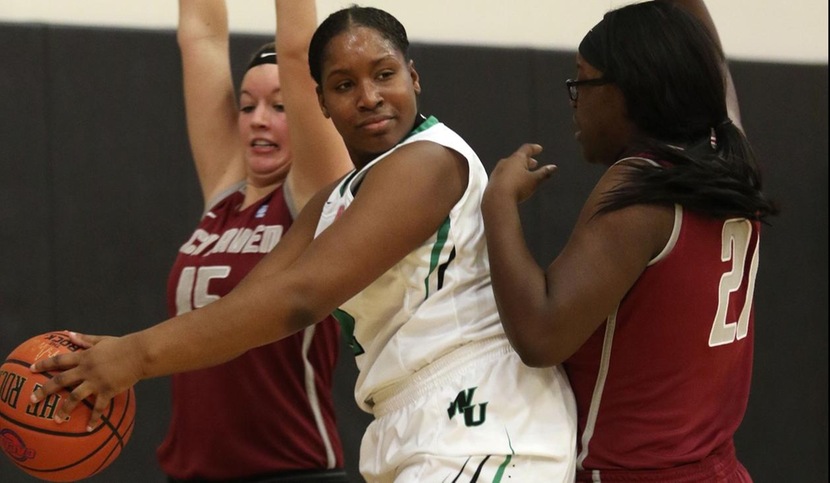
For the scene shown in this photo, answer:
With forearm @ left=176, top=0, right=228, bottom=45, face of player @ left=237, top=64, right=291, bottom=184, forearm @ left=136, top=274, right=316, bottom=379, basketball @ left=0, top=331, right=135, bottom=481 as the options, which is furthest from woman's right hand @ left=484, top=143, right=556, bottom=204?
forearm @ left=176, top=0, right=228, bottom=45

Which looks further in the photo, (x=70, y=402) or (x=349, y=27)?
(x=349, y=27)

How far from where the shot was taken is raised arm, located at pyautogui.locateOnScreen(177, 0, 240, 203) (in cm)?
312

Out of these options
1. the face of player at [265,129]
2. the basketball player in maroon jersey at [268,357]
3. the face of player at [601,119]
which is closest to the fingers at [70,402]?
the basketball player in maroon jersey at [268,357]

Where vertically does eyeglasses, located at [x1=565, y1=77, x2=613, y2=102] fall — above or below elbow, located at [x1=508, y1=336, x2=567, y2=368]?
above

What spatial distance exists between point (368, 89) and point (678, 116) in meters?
0.54

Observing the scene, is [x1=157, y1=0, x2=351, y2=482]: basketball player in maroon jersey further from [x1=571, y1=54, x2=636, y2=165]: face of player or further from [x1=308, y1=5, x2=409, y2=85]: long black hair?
[x1=571, y1=54, x2=636, y2=165]: face of player

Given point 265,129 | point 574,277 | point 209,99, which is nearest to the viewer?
point 574,277

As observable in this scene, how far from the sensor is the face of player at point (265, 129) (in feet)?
9.72

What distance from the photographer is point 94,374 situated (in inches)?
73.2

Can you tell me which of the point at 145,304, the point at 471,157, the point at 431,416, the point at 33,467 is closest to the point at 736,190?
the point at 471,157

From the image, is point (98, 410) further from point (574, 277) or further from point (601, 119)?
point (601, 119)

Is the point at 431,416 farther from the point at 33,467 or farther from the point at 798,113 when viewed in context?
the point at 798,113

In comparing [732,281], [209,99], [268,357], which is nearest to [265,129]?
[209,99]

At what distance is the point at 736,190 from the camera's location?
1.88 meters
